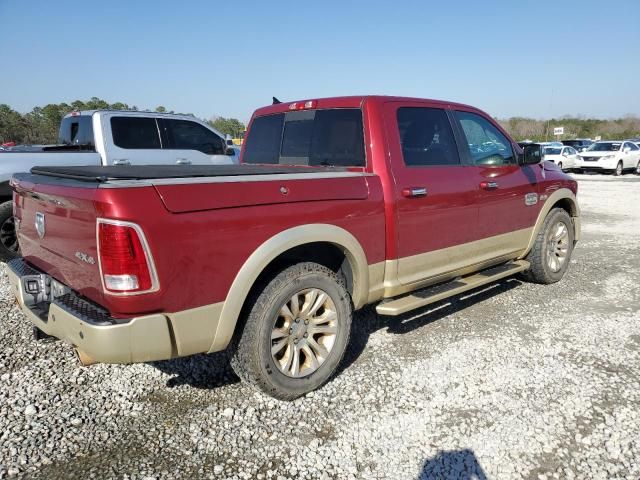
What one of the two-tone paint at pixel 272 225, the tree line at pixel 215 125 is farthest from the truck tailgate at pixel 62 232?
the tree line at pixel 215 125

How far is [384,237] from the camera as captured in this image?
11.3 feet

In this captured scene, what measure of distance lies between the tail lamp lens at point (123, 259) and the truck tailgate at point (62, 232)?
0.31 ft

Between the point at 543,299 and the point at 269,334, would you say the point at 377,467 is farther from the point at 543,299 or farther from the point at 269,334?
the point at 543,299

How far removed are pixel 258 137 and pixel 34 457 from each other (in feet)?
10.1

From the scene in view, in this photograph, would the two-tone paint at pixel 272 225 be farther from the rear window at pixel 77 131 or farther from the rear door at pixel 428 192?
the rear window at pixel 77 131

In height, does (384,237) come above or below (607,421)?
above

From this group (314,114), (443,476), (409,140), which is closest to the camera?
(443,476)

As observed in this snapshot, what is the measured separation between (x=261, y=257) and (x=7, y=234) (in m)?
4.69

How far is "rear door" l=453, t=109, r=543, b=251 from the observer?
4.25 metres

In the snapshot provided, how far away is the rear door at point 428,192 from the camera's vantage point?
3.56 meters

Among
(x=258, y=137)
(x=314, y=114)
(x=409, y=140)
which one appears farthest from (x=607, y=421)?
(x=258, y=137)

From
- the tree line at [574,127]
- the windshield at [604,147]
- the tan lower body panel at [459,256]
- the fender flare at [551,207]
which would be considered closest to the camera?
the tan lower body panel at [459,256]

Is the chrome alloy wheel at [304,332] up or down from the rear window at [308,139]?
down

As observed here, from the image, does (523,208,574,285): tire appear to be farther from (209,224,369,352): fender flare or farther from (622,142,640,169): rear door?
(622,142,640,169): rear door
